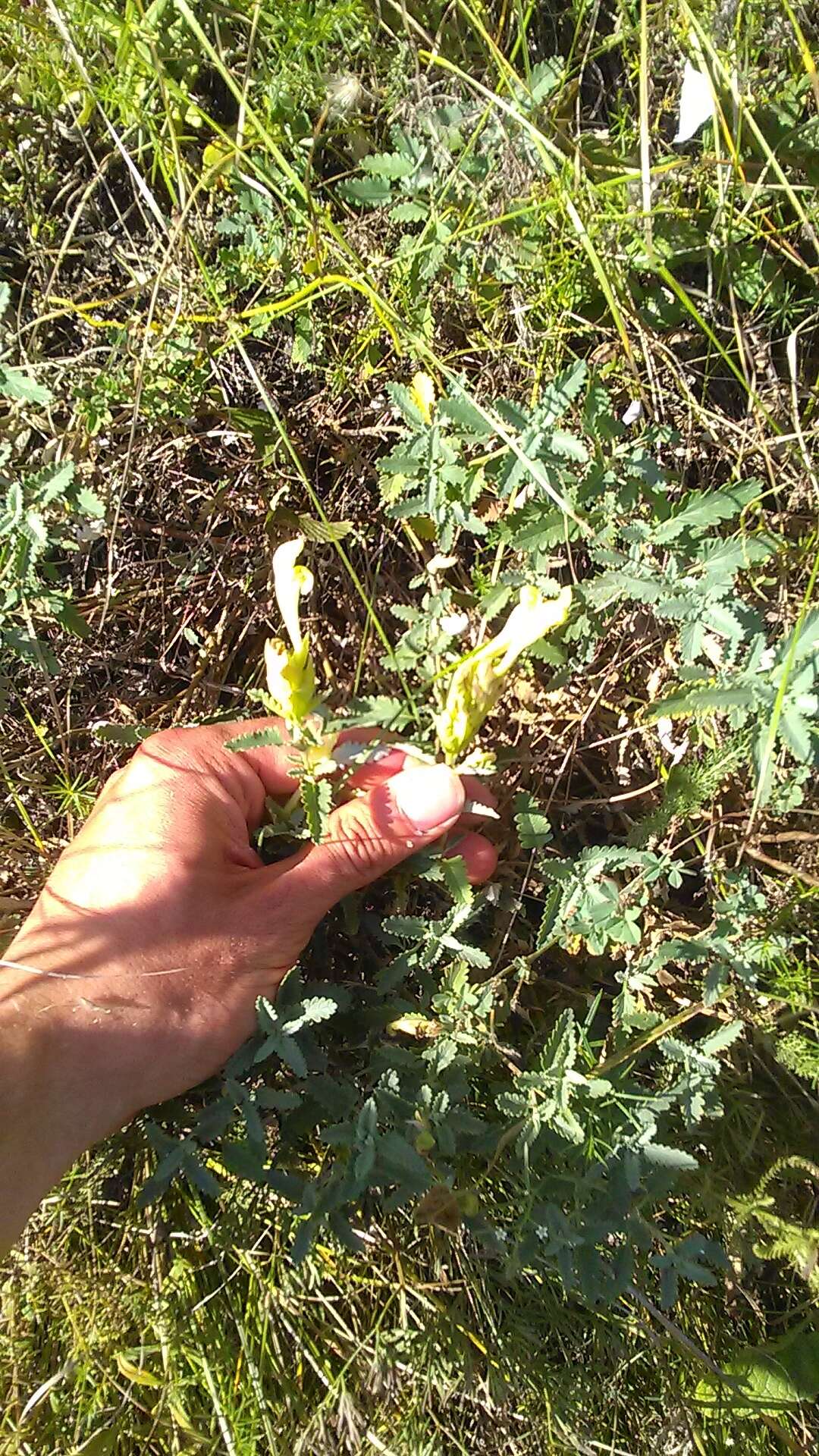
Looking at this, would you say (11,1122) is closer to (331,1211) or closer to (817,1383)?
(331,1211)

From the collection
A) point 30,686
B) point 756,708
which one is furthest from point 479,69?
point 30,686

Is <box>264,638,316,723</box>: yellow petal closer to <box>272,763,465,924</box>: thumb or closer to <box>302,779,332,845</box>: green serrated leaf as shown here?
<box>302,779,332,845</box>: green serrated leaf

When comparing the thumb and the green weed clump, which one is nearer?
the thumb

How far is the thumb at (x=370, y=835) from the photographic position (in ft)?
6.82

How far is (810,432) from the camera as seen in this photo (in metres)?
2.46

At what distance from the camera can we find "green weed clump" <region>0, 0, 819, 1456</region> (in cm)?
218

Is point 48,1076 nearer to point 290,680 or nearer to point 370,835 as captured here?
point 370,835

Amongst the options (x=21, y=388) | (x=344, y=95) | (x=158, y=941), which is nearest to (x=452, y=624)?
(x=158, y=941)

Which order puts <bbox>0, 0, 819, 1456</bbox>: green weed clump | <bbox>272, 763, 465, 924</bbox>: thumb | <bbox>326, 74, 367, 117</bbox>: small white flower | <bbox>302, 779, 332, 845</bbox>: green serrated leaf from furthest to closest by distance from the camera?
1. <bbox>326, 74, 367, 117</bbox>: small white flower
2. <bbox>0, 0, 819, 1456</bbox>: green weed clump
3. <bbox>272, 763, 465, 924</bbox>: thumb
4. <bbox>302, 779, 332, 845</bbox>: green serrated leaf

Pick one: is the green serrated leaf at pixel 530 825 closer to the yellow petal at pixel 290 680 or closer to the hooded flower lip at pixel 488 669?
the hooded flower lip at pixel 488 669

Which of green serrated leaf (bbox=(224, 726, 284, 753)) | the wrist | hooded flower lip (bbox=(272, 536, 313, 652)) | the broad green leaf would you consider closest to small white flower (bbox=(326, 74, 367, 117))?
the broad green leaf

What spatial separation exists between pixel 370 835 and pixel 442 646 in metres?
0.41

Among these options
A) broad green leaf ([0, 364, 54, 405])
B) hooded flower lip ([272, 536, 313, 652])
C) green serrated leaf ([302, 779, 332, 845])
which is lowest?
green serrated leaf ([302, 779, 332, 845])

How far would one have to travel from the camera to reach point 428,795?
206cm
